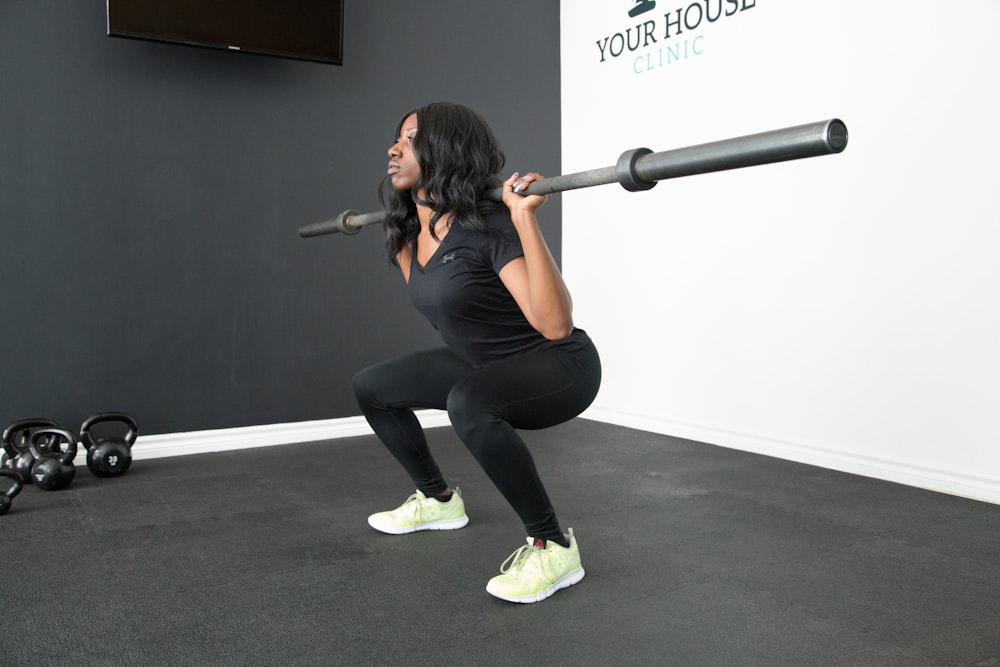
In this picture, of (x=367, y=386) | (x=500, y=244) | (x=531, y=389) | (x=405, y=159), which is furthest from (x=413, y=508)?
(x=405, y=159)

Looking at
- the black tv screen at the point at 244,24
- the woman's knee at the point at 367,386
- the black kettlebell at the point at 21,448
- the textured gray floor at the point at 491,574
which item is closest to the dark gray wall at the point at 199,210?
the black tv screen at the point at 244,24

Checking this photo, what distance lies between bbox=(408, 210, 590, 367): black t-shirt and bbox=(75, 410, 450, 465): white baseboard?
184cm

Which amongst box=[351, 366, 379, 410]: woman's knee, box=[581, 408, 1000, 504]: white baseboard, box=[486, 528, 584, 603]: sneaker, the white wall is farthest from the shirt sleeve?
box=[581, 408, 1000, 504]: white baseboard

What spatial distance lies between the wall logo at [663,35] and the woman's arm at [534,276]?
2144 mm

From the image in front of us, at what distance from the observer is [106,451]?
297 cm

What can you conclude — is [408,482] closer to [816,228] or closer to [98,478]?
[98,478]

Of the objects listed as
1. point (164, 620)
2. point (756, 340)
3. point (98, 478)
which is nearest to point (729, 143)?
Answer: point (164, 620)

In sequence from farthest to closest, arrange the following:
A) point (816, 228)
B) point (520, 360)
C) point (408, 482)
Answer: point (816, 228) → point (408, 482) → point (520, 360)

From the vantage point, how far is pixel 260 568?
2.04 metres

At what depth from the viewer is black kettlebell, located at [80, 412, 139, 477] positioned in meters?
2.97

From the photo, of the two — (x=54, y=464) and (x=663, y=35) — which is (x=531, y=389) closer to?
(x=54, y=464)

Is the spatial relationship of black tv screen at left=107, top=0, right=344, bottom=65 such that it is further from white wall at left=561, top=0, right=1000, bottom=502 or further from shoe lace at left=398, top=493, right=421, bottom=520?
shoe lace at left=398, top=493, right=421, bottom=520

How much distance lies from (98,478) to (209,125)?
1505 millimetres

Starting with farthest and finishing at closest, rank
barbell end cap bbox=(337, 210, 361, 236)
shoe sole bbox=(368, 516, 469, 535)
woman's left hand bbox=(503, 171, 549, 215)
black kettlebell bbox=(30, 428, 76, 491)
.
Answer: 1. black kettlebell bbox=(30, 428, 76, 491)
2. barbell end cap bbox=(337, 210, 361, 236)
3. shoe sole bbox=(368, 516, 469, 535)
4. woman's left hand bbox=(503, 171, 549, 215)
